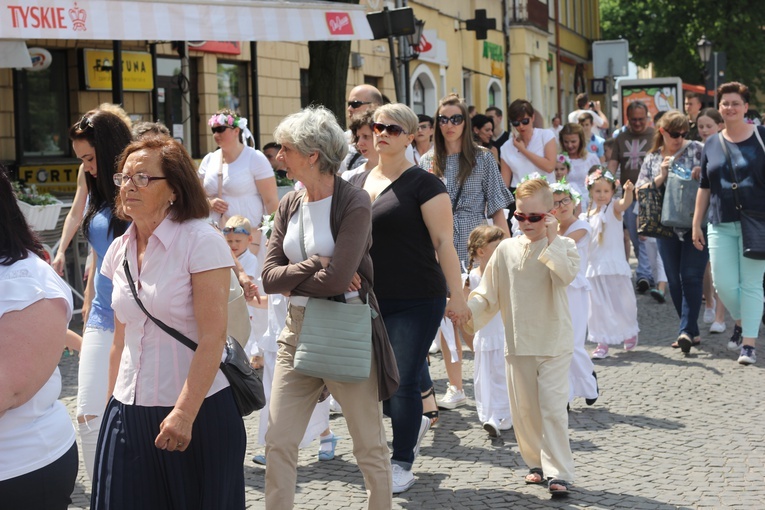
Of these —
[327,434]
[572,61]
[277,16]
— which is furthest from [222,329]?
[572,61]

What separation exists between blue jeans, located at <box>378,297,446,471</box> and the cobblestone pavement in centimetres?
41

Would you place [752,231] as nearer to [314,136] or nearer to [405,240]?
[405,240]

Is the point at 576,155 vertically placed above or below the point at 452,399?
above

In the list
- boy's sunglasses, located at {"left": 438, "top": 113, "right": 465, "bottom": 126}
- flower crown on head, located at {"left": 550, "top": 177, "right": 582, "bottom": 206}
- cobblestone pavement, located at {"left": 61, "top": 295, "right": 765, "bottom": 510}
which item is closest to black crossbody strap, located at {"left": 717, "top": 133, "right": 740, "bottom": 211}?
cobblestone pavement, located at {"left": 61, "top": 295, "right": 765, "bottom": 510}

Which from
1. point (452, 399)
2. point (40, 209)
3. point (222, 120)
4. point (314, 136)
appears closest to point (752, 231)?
point (452, 399)

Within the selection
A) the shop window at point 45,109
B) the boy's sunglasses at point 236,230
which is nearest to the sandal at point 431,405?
the boy's sunglasses at point 236,230

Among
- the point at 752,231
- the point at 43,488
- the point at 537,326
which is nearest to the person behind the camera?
the point at 43,488

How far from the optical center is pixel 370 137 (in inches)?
271

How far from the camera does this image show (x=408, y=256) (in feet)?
18.8

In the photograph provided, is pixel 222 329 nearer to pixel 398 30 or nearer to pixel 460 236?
pixel 460 236

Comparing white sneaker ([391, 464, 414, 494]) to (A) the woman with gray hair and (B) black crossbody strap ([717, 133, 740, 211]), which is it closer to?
(A) the woman with gray hair

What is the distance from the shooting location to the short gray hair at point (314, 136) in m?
4.85

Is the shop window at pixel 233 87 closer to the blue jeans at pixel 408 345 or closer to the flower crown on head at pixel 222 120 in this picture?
the flower crown on head at pixel 222 120

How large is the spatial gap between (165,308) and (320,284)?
3.49 ft
